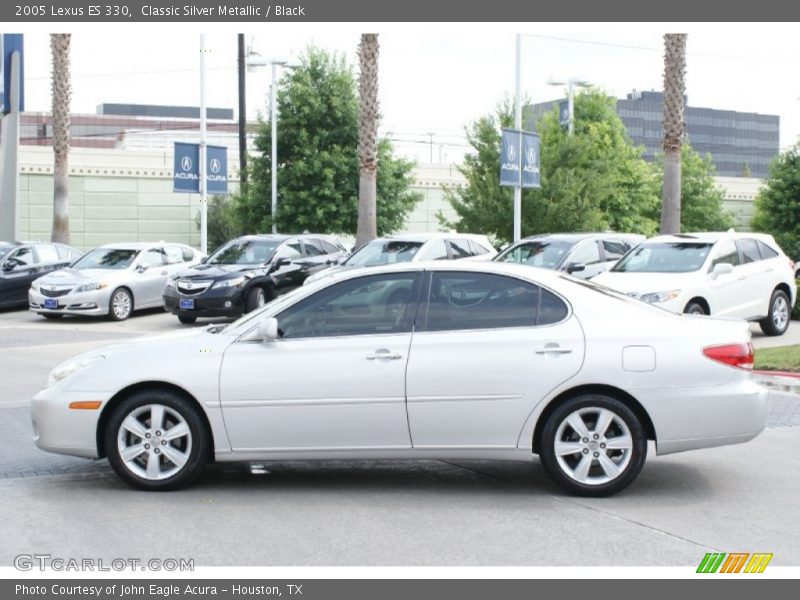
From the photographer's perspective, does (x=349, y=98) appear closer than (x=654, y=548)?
No

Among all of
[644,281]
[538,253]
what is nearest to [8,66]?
[538,253]

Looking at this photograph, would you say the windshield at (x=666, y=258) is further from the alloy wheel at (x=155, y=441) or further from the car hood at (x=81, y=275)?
Answer: the alloy wheel at (x=155, y=441)

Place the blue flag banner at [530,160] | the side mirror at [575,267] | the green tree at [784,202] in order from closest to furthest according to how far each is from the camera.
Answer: the side mirror at [575,267], the blue flag banner at [530,160], the green tree at [784,202]

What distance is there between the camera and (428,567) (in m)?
5.47

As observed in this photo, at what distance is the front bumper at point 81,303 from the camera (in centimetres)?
2131

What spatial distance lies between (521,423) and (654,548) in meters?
1.32

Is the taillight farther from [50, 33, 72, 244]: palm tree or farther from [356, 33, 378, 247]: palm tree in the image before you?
[50, 33, 72, 244]: palm tree

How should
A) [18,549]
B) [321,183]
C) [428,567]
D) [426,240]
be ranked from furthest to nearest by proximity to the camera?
[321,183] → [426,240] → [18,549] → [428,567]

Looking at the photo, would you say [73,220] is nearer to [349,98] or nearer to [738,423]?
[349,98]

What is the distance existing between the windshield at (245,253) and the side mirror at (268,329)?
1436 centimetres

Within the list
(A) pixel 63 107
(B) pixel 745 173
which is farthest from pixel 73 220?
(B) pixel 745 173

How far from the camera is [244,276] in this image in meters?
20.5

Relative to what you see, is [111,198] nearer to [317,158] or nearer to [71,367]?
[317,158]

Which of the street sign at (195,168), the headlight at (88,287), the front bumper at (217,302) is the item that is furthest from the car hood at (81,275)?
the street sign at (195,168)
